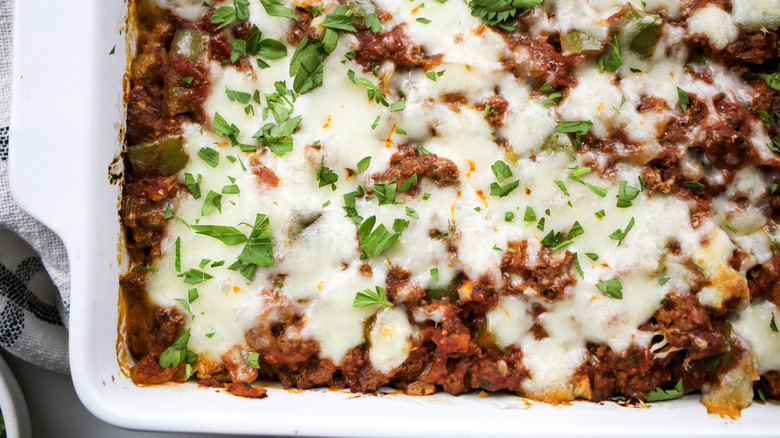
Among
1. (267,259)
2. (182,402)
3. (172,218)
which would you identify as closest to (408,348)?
(267,259)

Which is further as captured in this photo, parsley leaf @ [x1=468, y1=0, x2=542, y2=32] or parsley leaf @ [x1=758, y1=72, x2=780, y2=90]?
parsley leaf @ [x1=758, y1=72, x2=780, y2=90]

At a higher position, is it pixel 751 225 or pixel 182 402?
pixel 751 225

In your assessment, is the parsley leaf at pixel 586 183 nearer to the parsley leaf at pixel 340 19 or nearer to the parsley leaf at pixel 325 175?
the parsley leaf at pixel 325 175

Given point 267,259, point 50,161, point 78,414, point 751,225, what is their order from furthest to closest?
point 78,414, point 751,225, point 267,259, point 50,161

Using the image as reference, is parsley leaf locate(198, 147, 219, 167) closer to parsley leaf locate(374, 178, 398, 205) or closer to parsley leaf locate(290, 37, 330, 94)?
parsley leaf locate(290, 37, 330, 94)

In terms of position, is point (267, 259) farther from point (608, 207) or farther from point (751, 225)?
point (751, 225)

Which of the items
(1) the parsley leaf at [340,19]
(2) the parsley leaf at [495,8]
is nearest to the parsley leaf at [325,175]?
(1) the parsley leaf at [340,19]

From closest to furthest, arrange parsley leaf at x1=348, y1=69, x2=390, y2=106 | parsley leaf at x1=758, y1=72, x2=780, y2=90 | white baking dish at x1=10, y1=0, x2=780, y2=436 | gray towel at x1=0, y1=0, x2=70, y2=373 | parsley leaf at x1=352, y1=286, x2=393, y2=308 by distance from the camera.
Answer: white baking dish at x1=10, y1=0, x2=780, y2=436 → parsley leaf at x1=352, y1=286, x2=393, y2=308 → parsley leaf at x1=348, y1=69, x2=390, y2=106 → parsley leaf at x1=758, y1=72, x2=780, y2=90 → gray towel at x1=0, y1=0, x2=70, y2=373

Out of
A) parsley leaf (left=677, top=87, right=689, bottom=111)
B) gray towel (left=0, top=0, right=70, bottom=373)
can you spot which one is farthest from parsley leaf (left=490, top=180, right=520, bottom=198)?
gray towel (left=0, top=0, right=70, bottom=373)
